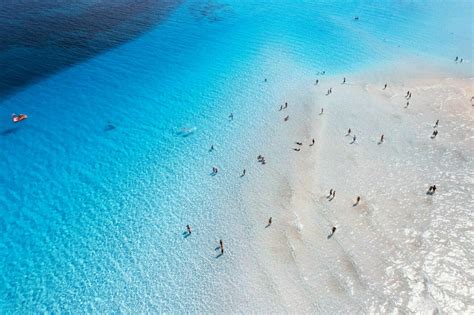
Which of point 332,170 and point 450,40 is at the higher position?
point 450,40

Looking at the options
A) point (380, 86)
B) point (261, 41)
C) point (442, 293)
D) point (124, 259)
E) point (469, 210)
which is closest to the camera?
point (442, 293)

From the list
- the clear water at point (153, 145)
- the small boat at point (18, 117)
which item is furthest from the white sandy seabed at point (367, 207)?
the small boat at point (18, 117)

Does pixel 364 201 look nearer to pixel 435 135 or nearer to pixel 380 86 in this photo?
pixel 435 135

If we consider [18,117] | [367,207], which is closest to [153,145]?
[18,117]

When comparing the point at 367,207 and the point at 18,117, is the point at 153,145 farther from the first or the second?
the point at 367,207

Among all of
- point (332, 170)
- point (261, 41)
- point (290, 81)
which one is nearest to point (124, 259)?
point (332, 170)
